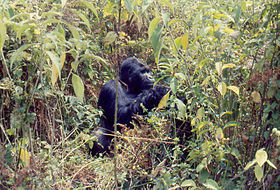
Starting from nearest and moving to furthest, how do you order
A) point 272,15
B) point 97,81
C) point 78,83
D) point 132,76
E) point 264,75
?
1. point 78,83
2. point 264,75
3. point 272,15
4. point 132,76
5. point 97,81

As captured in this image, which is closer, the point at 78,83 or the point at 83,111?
the point at 78,83

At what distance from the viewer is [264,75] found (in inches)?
74.2

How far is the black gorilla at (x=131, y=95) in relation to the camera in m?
3.38

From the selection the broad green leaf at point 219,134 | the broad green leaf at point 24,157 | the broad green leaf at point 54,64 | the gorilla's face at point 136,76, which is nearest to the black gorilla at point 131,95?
the gorilla's face at point 136,76

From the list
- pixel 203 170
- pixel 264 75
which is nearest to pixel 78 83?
pixel 203 170

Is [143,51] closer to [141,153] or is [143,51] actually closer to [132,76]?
[132,76]

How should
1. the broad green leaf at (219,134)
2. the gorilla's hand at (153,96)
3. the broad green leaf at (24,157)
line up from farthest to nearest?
the gorilla's hand at (153,96), the broad green leaf at (24,157), the broad green leaf at (219,134)

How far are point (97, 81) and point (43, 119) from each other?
142 cm

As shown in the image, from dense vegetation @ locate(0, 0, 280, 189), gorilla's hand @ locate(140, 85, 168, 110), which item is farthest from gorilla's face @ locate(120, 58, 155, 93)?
dense vegetation @ locate(0, 0, 280, 189)

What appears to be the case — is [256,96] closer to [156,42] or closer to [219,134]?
[219,134]

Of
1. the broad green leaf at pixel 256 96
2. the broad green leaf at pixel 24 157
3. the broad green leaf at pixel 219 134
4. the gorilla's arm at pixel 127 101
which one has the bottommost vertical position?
the gorilla's arm at pixel 127 101

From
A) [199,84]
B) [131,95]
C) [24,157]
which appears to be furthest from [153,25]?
[131,95]

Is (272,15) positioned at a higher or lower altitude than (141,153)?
higher

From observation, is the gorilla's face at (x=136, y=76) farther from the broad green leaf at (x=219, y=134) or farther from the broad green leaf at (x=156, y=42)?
the broad green leaf at (x=156, y=42)
